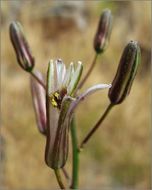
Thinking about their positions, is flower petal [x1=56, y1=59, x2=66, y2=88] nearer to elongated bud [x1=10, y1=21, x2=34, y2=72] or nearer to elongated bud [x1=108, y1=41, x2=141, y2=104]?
elongated bud [x1=108, y1=41, x2=141, y2=104]

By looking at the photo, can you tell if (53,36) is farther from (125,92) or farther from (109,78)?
(125,92)

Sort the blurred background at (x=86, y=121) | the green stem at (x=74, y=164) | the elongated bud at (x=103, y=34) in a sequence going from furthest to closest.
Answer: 1. the blurred background at (x=86, y=121)
2. the elongated bud at (x=103, y=34)
3. the green stem at (x=74, y=164)

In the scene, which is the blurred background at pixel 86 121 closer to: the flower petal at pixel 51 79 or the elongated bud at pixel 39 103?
the elongated bud at pixel 39 103

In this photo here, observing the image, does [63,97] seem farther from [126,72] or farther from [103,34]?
[103,34]

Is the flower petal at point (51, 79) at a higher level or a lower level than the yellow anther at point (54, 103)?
higher

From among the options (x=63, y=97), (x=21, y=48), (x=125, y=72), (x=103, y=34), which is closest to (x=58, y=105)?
(x=63, y=97)

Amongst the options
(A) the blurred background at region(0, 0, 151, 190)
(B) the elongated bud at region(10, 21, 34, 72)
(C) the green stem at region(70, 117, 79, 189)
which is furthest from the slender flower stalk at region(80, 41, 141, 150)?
(A) the blurred background at region(0, 0, 151, 190)

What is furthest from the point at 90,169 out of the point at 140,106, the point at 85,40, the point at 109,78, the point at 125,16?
the point at 125,16

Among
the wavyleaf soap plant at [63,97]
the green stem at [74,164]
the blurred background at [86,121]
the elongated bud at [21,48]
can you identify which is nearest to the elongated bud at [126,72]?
the wavyleaf soap plant at [63,97]
